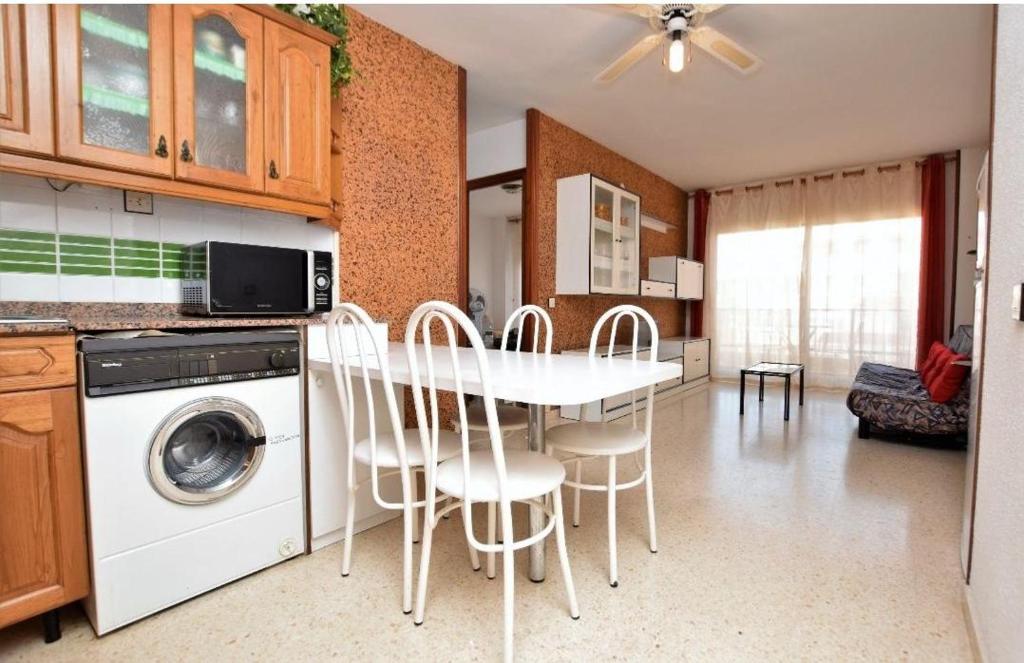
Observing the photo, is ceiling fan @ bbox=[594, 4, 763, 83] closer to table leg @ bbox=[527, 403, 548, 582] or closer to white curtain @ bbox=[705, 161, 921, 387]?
table leg @ bbox=[527, 403, 548, 582]

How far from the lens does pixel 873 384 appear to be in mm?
3904

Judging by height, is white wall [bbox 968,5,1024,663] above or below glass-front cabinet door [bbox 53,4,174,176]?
below

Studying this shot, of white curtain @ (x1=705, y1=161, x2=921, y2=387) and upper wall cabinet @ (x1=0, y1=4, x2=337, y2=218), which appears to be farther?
white curtain @ (x1=705, y1=161, x2=921, y2=387)

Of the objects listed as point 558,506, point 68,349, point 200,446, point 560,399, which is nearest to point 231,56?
point 68,349

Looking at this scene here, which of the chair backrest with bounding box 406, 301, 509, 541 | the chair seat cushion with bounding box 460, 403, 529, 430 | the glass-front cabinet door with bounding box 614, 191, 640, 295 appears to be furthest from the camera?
the glass-front cabinet door with bounding box 614, 191, 640, 295

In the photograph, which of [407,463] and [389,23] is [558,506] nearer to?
[407,463]

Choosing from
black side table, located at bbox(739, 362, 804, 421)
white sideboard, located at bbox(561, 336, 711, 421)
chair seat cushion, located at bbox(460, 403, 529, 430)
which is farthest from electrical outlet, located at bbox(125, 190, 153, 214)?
black side table, located at bbox(739, 362, 804, 421)

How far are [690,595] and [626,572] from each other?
0.23 m

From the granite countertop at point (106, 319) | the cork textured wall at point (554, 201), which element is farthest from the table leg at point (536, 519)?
the cork textured wall at point (554, 201)

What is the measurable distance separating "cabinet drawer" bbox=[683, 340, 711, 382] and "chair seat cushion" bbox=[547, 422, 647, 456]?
377cm

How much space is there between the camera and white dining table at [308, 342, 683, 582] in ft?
3.94

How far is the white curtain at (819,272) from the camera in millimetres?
5336

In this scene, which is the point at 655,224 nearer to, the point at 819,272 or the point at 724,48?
the point at 819,272

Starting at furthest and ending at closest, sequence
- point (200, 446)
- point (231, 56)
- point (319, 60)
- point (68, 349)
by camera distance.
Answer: point (319, 60) → point (231, 56) → point (200, 446) → point (68, 349)
